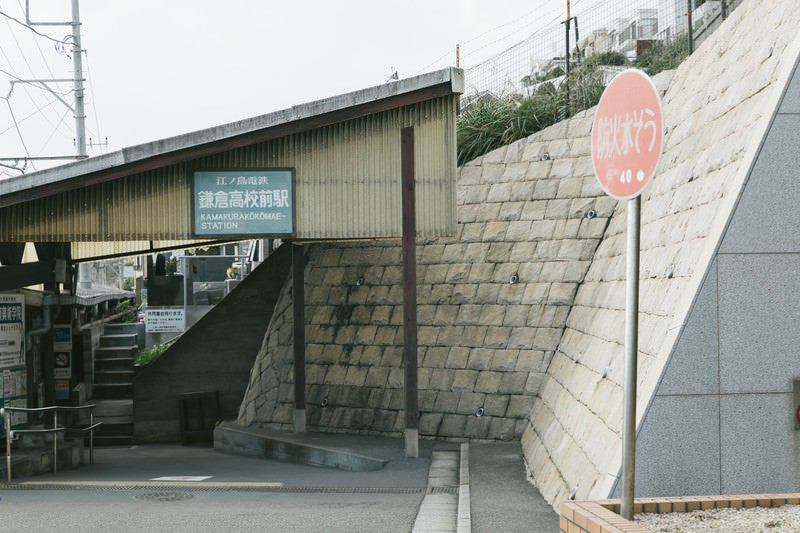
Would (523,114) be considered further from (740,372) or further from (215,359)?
(740,372)

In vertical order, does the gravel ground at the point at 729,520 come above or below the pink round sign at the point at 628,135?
below

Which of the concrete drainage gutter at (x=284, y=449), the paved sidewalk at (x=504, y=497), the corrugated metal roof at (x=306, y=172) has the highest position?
the corrugated metal roof at (x=306, y=172)

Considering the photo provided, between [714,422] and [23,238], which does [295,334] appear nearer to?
[23,238]

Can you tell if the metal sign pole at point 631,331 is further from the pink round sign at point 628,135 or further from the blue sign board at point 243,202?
the blue sign board at point 243,202

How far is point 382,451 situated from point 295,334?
2901 millimetres

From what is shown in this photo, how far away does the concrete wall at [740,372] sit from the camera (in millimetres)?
6941

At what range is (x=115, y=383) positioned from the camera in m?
23.7

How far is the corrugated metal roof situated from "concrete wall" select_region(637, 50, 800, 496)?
6.62m

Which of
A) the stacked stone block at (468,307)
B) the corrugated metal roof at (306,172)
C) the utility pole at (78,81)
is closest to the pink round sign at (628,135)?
the corrugated metal roof at (306,172)

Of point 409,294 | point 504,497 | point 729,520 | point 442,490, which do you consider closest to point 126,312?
point 409,294

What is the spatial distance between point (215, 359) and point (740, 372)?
14773 mm

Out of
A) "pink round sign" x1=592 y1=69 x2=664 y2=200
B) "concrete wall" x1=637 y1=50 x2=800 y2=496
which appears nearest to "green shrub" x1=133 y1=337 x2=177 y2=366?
"concrete wall" x1=637 y1=50 x2=800 y2=496

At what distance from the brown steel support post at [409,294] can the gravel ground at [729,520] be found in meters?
6.76

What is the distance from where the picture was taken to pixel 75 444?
47.8ft
